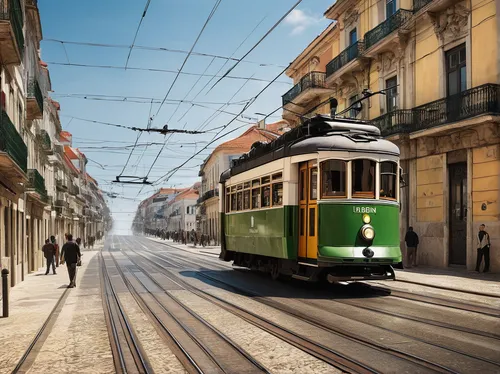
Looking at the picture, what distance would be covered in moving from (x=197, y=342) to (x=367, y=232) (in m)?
5.49

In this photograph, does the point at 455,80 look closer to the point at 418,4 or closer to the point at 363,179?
the point at 418,4

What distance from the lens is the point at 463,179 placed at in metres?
19.8

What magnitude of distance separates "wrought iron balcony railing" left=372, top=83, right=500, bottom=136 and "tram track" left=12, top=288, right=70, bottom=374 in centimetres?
1419

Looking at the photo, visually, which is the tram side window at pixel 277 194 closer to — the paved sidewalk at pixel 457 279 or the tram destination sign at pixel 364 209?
the tram destination sign at pixel 364 209

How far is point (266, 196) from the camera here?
14305 millimetres

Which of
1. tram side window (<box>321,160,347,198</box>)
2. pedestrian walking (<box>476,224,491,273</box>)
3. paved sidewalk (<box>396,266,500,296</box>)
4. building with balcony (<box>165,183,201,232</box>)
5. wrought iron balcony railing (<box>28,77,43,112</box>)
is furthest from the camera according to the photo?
building with balcony (<box>165,183,201,232</box>)

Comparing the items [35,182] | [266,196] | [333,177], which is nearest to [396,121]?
[266,196]

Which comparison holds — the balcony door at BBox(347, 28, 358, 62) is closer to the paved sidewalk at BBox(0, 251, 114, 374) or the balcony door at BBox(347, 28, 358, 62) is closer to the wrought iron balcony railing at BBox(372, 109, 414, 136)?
the wrought iron balcony railing at BBox(372, 109, 414, 136)

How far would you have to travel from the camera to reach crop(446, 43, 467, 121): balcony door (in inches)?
765

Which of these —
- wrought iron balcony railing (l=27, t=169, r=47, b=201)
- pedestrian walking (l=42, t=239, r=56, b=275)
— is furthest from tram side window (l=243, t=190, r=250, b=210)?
wrought iron balcony railing (l=27, t=169, r=47, b=201)

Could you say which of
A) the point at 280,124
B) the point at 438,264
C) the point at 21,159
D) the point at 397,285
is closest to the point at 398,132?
the point at 438,264

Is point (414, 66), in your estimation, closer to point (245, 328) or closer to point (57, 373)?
point (245, 328)

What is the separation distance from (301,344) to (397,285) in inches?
328

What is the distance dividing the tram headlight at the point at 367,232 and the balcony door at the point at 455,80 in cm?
928
